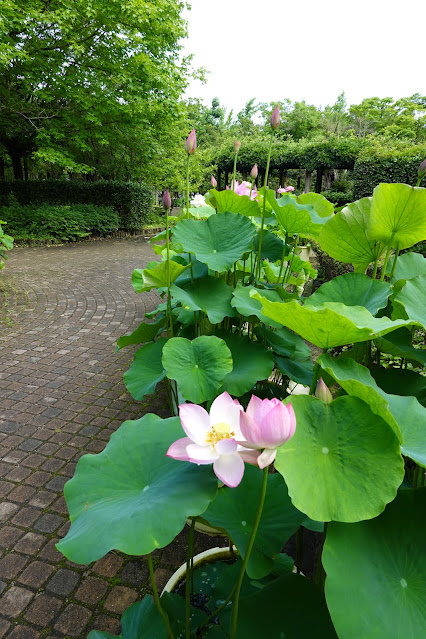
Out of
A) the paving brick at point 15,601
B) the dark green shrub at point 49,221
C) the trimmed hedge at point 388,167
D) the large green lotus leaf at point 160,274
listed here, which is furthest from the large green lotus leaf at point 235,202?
the dark green shrub at point 49,221

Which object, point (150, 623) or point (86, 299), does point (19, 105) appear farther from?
point (150, 623)

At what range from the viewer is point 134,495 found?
71cm

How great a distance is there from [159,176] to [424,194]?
13.2m

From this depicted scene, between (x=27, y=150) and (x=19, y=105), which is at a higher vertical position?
(x=19, y=105)

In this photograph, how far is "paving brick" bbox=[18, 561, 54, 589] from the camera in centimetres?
156

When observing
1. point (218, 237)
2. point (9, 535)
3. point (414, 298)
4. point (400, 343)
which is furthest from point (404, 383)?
point (9, 535)

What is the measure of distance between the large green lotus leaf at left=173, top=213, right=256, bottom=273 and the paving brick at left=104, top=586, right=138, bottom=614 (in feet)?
4.43

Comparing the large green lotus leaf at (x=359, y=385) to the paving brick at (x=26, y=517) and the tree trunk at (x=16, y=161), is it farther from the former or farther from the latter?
the tree trunk at (x=16, y=161)

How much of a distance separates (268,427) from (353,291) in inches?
27.7

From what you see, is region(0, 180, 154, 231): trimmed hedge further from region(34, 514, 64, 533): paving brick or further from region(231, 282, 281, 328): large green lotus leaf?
region(231, 282, 281, 328): large green lotus leaf

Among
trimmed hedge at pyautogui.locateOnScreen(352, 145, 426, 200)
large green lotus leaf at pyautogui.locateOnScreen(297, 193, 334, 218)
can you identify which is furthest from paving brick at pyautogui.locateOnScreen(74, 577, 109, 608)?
trimmed hedge at pyautogui.locateOnScreen(352, 145, 426, 200)

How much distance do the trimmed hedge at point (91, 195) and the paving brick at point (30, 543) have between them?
1146cm

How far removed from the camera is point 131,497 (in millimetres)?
707

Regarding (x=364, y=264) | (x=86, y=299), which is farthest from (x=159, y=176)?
(x=364, y=264)
